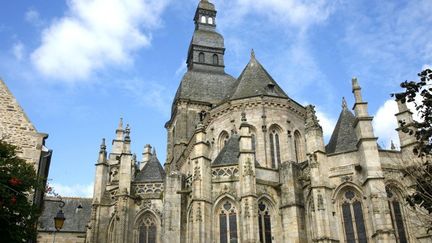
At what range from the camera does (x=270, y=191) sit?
21406mm

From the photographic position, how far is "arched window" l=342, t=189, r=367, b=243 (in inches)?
748

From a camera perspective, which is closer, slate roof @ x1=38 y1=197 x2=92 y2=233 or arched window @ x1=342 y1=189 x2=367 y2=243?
arched window @ x1=342 y1=189 x2=367 y2=243

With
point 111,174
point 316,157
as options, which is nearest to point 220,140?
point 111,174

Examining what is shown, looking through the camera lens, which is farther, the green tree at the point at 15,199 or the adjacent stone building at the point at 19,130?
the adjacent stone building at the point at 19,130

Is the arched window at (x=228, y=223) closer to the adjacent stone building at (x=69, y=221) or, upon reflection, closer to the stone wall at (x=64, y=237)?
the adjacent stone building at (x=69, y=221)

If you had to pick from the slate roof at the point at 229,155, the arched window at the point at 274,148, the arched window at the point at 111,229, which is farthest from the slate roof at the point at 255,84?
the arched window at the point at 111,229

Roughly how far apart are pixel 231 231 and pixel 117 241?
5950mm

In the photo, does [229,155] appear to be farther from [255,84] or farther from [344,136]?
[255,84]

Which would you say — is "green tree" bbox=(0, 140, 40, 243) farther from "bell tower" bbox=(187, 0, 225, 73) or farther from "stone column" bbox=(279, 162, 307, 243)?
"bell tower" bbox=(187, 0, 225, 73)

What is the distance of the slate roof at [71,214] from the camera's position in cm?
3403

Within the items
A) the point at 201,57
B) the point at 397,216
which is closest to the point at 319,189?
the point at 397,216

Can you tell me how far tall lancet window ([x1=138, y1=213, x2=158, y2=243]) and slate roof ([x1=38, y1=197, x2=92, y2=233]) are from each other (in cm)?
1231

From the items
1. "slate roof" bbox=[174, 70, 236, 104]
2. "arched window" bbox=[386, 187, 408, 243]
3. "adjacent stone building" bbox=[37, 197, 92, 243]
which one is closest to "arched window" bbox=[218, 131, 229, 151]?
"slate roof" bbox=[174, 70, 236, 104]

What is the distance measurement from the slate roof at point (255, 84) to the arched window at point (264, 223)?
8776mm
